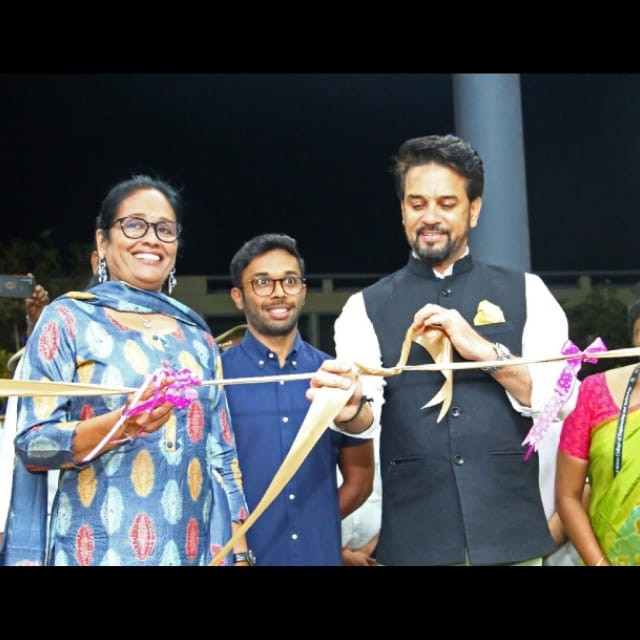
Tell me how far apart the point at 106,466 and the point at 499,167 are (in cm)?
195

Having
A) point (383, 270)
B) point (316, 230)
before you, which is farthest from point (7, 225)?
point (383, 270)

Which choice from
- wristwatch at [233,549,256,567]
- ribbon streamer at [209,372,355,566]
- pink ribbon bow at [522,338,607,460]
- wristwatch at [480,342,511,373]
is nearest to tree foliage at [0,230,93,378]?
wristwatch at [233,549,256,567]

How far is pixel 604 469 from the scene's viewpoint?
274cm

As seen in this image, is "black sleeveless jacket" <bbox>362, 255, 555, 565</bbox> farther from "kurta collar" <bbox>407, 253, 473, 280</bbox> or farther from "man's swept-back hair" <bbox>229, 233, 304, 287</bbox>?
"man's swept-back hair" <bbox>229, 233, 304, 287</bbox>

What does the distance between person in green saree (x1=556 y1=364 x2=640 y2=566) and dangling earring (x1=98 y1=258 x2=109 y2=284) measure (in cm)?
126

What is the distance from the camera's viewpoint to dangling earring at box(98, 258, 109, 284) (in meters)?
2.72

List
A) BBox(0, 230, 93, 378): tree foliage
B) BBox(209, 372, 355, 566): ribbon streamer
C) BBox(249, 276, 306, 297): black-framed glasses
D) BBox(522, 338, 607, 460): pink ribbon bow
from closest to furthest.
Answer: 1. BBox(209, 372, 355, 566): ribbon streamer
2. BBox(522, 338, 607, 460): pink ribbon bow
3. BBox(249, 276, 306, 297): black-framed glasses
4. BBox(0, 230, 93, 378): tree foliage

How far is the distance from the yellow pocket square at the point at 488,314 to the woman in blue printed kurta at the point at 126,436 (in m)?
0.69

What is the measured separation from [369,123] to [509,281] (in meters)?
2.29

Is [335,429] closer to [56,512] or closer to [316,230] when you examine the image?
[56,512]

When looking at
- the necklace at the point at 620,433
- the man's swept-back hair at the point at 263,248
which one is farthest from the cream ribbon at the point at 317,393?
the man's swept-back hair at the point at 263,248

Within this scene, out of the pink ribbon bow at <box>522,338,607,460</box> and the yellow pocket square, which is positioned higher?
the yellow pocket square

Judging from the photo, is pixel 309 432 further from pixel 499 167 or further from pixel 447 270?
pixel 499 167

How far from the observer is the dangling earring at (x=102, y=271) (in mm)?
2723
